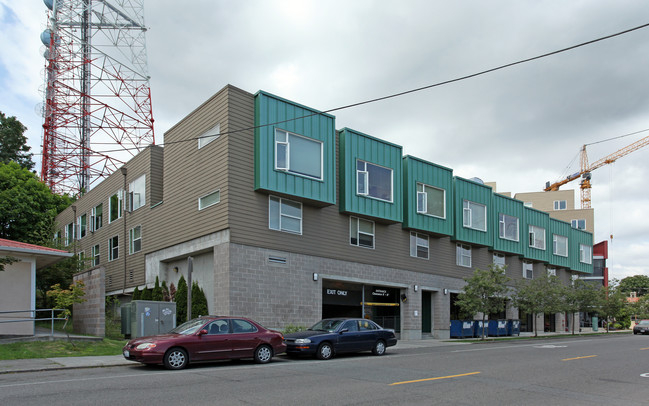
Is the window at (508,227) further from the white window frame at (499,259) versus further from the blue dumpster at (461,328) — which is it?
the blue dumpster at (461,328)

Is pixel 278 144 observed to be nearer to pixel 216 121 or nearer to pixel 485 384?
pixel 216 121

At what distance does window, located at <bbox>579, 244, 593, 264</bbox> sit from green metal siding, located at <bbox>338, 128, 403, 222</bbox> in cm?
2642

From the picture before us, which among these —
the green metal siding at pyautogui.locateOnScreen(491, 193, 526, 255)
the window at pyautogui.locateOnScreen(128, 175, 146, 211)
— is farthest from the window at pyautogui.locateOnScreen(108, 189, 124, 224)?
the green metal siding at pyautogui.locateOnScreen(491, 193, 526, 255)

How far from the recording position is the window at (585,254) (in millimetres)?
45781

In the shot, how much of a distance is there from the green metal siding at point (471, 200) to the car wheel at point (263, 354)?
18.2m

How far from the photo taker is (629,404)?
9.41m

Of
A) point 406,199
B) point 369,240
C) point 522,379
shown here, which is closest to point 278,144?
point 369,240

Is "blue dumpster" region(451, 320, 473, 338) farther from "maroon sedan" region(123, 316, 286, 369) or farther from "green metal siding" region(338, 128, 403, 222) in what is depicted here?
"maroon sedan" region(123, 316, 286, 369)

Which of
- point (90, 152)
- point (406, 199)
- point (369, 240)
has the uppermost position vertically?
point (90, 152)

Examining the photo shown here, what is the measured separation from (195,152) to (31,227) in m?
17.4

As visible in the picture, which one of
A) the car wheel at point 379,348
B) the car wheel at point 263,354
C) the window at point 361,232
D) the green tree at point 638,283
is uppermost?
the window at point 361,232

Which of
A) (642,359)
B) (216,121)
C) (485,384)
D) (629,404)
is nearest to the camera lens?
(629,404)

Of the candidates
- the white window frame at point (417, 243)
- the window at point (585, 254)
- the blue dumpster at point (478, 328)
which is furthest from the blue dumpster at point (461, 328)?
the window at point (585, 254)

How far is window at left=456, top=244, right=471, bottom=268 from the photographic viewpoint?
3186cm
